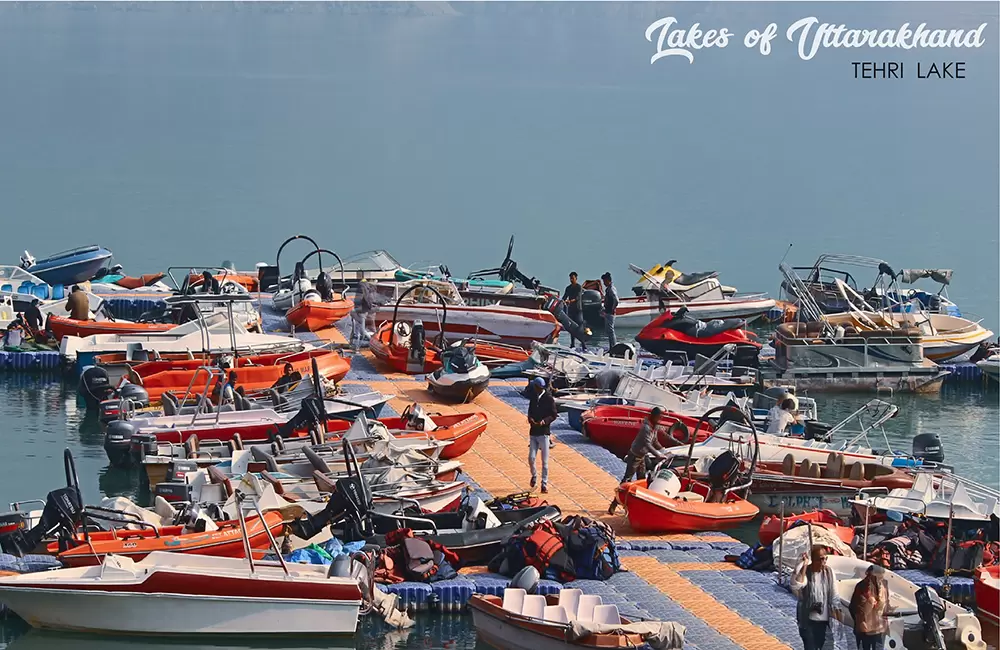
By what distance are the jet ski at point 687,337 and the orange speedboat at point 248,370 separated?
22.5 feet

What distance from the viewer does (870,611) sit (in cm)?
1558

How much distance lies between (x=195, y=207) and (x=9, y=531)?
5327 centimetres

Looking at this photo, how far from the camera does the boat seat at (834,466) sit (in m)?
23.3

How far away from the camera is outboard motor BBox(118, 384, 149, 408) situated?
27.0 m

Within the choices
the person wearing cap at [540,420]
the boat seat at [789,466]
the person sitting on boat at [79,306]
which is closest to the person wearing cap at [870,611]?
the person wearing cap at [540,420]

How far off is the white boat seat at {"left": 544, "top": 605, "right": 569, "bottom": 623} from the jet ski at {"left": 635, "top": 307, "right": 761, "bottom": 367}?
54.8 feet

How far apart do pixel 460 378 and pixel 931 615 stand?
44.8ft

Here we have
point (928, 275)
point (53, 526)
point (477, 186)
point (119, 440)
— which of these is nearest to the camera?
point (53, 526)

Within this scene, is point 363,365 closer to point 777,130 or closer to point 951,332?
point 951,332

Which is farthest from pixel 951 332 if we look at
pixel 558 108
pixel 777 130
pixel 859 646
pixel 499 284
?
pixel 558 108

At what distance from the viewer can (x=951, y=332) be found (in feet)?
117

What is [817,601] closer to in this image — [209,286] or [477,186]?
[209,286]

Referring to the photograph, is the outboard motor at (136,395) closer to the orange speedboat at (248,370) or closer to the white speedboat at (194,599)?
the orange speedboat at (248,370)

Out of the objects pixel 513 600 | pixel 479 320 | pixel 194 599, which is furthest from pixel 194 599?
pixel 479 320
